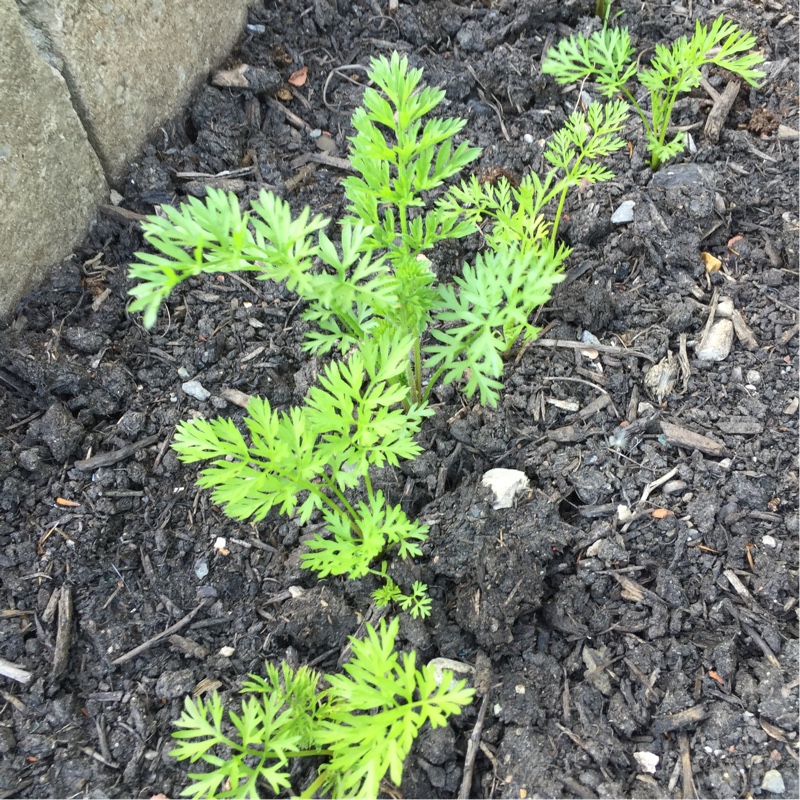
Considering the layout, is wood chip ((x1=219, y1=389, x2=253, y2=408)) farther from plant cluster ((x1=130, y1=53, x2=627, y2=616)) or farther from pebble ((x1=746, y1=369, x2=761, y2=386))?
pebble ((x1=746, y1=369, x2=761, y2=386))

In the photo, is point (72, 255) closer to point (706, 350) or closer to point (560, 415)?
point (560, 415)

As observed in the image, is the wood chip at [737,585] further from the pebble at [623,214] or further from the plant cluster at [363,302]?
the pebble at [623,214]

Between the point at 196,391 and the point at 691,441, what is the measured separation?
1.68 m

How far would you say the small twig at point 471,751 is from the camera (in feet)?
6.20

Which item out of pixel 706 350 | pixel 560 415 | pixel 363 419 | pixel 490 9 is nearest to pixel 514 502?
pixel 560 415

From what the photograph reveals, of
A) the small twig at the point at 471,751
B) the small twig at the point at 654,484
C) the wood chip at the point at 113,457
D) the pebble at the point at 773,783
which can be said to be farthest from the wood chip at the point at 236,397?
the pebble at the point at 773,783

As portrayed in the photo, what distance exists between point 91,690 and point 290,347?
1272 millimetres

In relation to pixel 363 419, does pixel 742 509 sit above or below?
below

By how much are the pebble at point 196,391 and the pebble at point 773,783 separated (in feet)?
6.55

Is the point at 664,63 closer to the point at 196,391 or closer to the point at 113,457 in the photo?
the point at 196,391

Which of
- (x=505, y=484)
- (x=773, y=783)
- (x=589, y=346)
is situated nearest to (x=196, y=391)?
(x=505, y=484)

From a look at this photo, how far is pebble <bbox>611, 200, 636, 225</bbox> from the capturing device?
2.83m

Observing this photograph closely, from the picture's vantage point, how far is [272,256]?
168 centimetres

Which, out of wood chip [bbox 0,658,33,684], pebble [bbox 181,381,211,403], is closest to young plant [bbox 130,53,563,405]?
pebble [bbox 181,381,211,403]
